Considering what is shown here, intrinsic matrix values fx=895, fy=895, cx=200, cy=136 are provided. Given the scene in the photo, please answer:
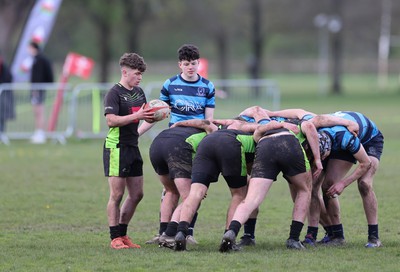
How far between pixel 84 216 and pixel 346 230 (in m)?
3.35

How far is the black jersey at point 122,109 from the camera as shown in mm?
8945

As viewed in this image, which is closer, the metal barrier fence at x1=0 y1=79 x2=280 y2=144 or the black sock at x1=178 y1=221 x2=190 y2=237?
the black sock at x1=178 y1=221 x2=190 y2=237

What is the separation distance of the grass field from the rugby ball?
130 centimetres

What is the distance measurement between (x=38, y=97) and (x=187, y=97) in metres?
11.9

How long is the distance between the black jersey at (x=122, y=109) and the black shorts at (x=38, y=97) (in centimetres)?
1207

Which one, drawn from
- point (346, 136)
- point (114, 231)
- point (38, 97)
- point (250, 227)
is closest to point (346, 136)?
point (346, 136)

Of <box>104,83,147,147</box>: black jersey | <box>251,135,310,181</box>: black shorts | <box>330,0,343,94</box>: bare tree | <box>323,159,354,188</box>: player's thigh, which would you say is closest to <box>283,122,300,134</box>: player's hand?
<box>251,135,310,181</box>: black shorts

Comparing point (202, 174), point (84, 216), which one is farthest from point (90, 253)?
point (84, 216)

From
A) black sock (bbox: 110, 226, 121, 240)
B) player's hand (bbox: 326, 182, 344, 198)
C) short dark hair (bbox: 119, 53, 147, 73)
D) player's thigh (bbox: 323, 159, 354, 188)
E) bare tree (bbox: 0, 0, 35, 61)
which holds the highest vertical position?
bare tree (bbox: 0, 0, 35, 61)

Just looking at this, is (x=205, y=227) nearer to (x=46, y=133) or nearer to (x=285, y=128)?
(x=285, y=128)

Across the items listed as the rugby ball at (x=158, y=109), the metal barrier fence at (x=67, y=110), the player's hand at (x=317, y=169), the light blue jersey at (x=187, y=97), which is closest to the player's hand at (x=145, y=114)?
the rugby ball at (x=158, y=109)

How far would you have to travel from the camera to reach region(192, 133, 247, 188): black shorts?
8.65 metres

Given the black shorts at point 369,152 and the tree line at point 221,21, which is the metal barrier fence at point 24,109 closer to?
the black shorts at point 369,152

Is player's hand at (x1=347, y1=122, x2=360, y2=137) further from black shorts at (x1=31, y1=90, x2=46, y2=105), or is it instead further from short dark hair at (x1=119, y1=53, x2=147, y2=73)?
black shorts at (x1=31, y1=90, x2=46, y2=105)
